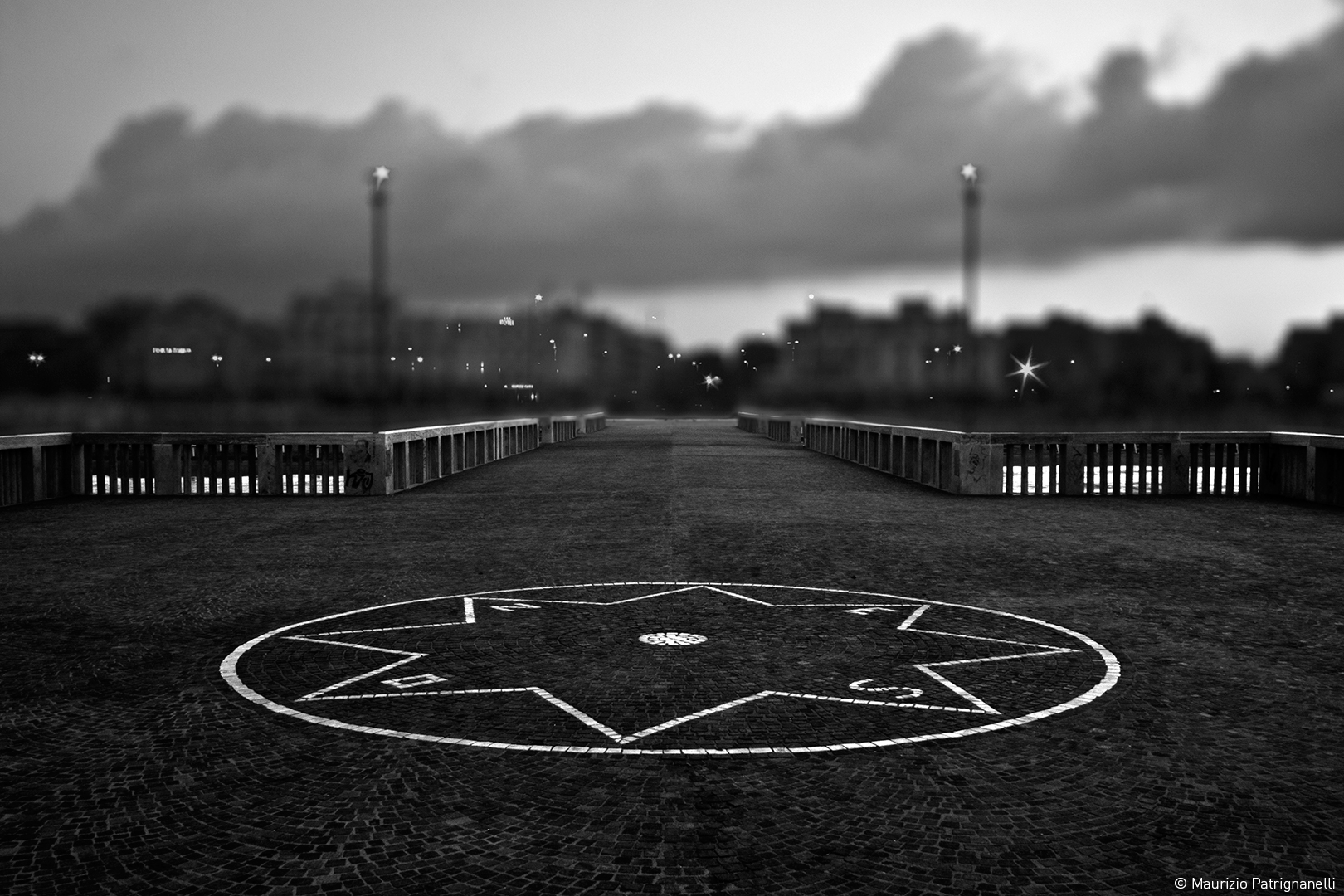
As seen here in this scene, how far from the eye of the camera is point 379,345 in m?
30.2

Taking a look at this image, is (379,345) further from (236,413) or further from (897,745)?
(236,413)

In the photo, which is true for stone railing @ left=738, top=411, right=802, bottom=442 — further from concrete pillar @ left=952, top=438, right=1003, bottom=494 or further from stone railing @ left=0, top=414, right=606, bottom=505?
stone railing @ left=0, top=414, right=606, bottom=505

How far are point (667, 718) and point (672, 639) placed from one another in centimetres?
239

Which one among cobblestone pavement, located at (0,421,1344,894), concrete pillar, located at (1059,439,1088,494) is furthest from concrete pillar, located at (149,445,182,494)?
concrete pillar, located at (1059,439,1088,494)

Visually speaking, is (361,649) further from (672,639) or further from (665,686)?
(665,686)

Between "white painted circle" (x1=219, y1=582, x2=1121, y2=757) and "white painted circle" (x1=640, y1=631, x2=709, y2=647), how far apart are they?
0.03 metres

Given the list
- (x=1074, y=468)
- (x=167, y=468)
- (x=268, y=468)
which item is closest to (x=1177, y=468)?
(x=1074, y=468)

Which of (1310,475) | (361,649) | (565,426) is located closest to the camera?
(361,649)

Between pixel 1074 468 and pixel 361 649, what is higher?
pixel 1074 468

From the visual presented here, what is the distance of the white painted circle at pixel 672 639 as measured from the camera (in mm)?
9016

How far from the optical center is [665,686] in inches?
299

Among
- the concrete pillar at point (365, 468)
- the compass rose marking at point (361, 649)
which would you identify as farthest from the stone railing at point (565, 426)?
the compass rose marking at point (361, 649)

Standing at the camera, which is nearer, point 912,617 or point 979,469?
point 912,617

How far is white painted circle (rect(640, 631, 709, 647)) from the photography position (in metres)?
9.02
